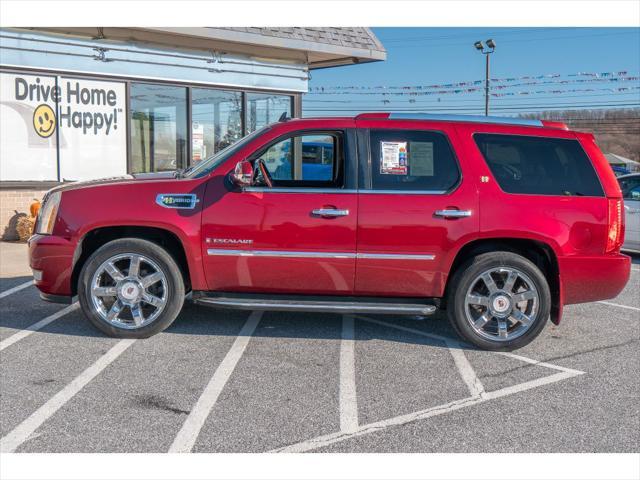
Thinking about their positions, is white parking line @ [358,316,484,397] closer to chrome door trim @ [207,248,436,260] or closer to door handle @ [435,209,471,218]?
chrome door trim @ [207,248,436,260]

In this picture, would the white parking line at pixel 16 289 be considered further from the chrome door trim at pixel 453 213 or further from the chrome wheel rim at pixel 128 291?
the chrome door trim at pixel 453 213

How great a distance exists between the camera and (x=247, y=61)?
530 inches

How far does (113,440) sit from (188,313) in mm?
3082

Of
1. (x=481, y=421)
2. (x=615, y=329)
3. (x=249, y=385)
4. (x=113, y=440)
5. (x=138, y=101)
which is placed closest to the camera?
(x=113, y=440)

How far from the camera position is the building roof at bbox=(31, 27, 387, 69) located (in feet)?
37.6

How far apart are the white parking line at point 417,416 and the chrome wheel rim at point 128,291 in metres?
2.46

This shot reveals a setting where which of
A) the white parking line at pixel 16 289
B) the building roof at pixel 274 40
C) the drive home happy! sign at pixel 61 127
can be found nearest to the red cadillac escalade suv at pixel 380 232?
the white parking line at pixel 16 289

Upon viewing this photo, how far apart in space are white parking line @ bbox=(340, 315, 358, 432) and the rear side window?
6.06 feet

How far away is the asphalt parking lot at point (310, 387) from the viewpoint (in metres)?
3.83

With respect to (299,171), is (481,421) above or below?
below

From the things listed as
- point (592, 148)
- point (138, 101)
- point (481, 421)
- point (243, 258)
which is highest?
point (138, 101)

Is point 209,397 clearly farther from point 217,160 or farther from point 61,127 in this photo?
point 61,127

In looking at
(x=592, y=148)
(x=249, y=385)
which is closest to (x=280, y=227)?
(x=249, y=385)

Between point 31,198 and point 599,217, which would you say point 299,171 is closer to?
point 599,217
